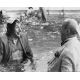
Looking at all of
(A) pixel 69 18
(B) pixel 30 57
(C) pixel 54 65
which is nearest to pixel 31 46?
(B) pixel 30 57

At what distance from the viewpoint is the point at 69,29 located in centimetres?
360

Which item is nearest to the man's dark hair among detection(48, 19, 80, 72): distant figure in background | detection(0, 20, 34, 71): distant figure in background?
detection(0, 20, 34, 71): distant figure in background

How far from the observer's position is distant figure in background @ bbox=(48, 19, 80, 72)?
11.7ft

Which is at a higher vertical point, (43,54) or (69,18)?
(69,18)

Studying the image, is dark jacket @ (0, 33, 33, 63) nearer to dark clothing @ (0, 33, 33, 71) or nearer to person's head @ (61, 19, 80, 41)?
dark clothing @ (0, 33, 33, 71)

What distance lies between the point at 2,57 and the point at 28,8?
31.0 inches

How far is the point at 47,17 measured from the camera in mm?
3801

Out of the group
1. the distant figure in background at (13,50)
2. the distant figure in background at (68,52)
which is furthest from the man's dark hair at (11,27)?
the distant figure in background at (68,52)

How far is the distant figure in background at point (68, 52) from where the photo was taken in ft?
11.7

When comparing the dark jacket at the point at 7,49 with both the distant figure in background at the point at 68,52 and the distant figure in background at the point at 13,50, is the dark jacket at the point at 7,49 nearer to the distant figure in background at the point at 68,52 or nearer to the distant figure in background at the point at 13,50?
the distant figure in background at the point at 13,50

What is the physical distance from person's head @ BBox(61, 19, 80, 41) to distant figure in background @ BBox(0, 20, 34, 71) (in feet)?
1.77

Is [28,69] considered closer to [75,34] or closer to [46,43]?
[46,43]

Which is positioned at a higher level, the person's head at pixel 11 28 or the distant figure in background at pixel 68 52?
the person's head at pixel 11 28

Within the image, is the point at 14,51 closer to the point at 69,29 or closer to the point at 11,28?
the point at 11,28
